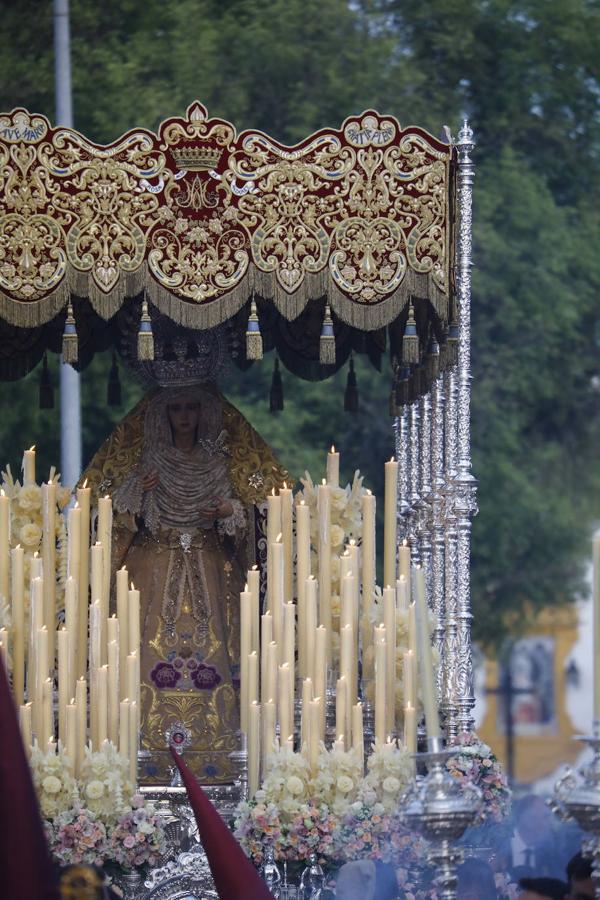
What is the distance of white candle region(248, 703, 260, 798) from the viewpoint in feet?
31.6

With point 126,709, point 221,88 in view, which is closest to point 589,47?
point 221,88

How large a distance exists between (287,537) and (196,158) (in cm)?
170

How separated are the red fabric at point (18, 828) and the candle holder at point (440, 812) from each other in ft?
3.83

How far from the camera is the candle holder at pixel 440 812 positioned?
6586mm

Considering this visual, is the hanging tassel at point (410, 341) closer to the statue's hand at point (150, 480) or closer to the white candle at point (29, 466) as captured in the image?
the statue's hand at point (150, 480)

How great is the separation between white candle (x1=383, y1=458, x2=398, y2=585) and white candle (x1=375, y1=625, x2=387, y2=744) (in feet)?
1.44

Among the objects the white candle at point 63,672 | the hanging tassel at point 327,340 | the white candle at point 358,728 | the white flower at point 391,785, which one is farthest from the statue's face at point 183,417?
the white flower at point 391,785

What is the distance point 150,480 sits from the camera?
10.9 m

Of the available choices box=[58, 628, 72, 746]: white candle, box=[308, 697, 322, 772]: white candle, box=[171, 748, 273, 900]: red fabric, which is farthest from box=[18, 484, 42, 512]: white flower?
box=[171, 748, 273, 900]: red fabric

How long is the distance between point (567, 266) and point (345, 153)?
11863 millimetres

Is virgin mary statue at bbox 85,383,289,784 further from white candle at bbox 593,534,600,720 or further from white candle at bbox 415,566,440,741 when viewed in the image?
white candle at bbox 593,534,600,720

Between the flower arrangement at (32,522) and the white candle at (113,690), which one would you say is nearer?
the white candle at (113,690)

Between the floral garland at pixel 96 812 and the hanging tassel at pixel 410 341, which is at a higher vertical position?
the hanging tassel at pixel 410 341

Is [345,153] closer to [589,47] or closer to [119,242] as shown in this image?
[119,242]
